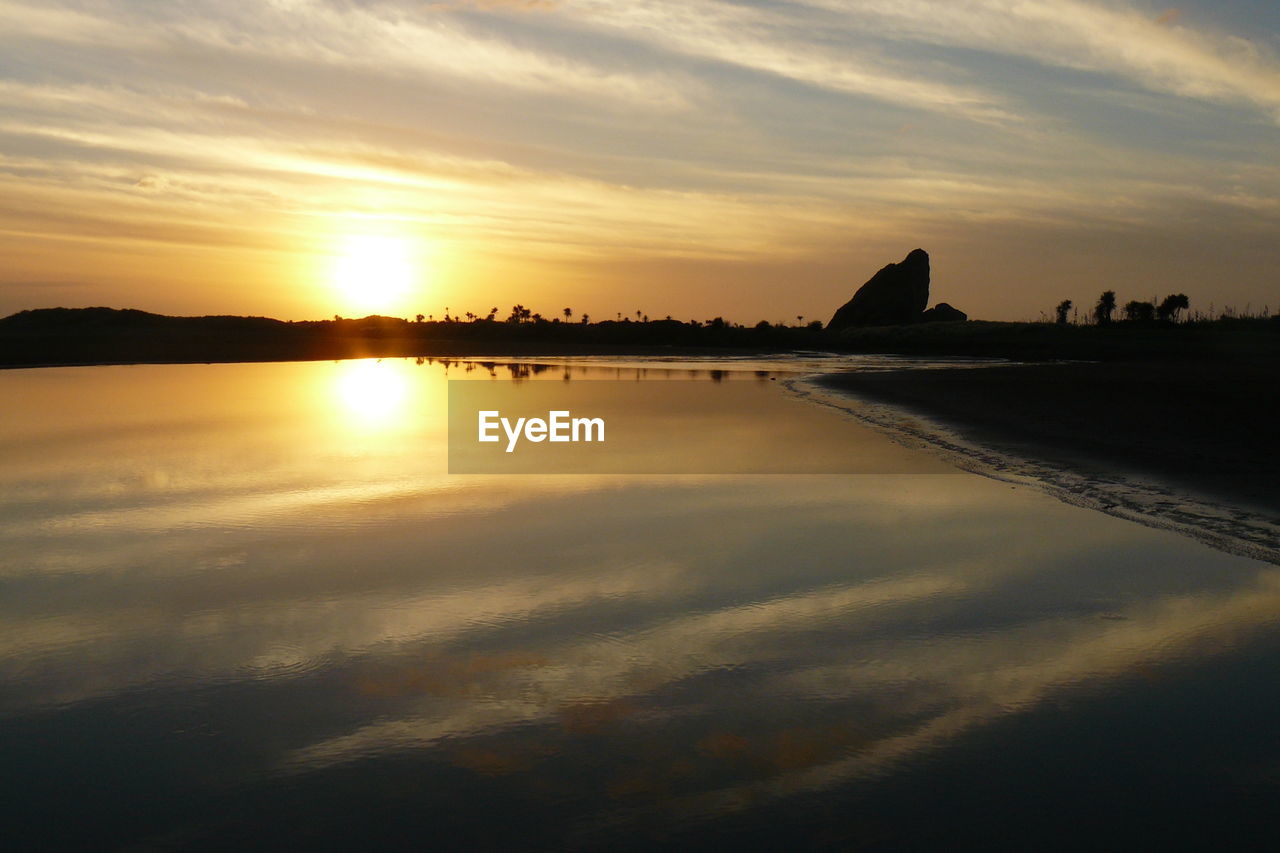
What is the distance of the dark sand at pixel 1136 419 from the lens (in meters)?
15.2

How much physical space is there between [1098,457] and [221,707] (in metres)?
15.2

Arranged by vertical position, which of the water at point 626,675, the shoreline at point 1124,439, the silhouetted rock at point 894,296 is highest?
the silhouetted rock at point 894,296

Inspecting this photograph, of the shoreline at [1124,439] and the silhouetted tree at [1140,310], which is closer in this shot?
the shoreline at [1124,439]

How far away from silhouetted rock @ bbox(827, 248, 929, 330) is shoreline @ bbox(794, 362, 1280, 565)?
4740 inches

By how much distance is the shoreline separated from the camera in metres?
12.3

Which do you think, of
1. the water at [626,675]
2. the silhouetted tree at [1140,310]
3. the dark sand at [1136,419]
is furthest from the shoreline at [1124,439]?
the silhouetted tree at [1140,310]

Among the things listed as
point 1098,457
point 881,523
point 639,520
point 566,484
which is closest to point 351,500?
point 566,484

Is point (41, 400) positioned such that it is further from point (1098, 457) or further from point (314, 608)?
point (1098, 457)

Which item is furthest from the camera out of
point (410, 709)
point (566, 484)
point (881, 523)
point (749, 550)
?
point (566, 484)

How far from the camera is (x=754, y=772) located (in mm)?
5234

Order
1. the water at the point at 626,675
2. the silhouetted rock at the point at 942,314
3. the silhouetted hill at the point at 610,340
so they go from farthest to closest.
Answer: the silhouetted rock at the point at 942,314 < the silhouetted hill at the point at 610,340 < the water at the point at 626,675

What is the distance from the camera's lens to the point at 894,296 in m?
156

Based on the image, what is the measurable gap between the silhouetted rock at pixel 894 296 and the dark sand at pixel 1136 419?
118 m

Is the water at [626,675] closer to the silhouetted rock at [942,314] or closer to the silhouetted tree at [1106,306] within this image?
the silhouetted tree at [1106,306]
